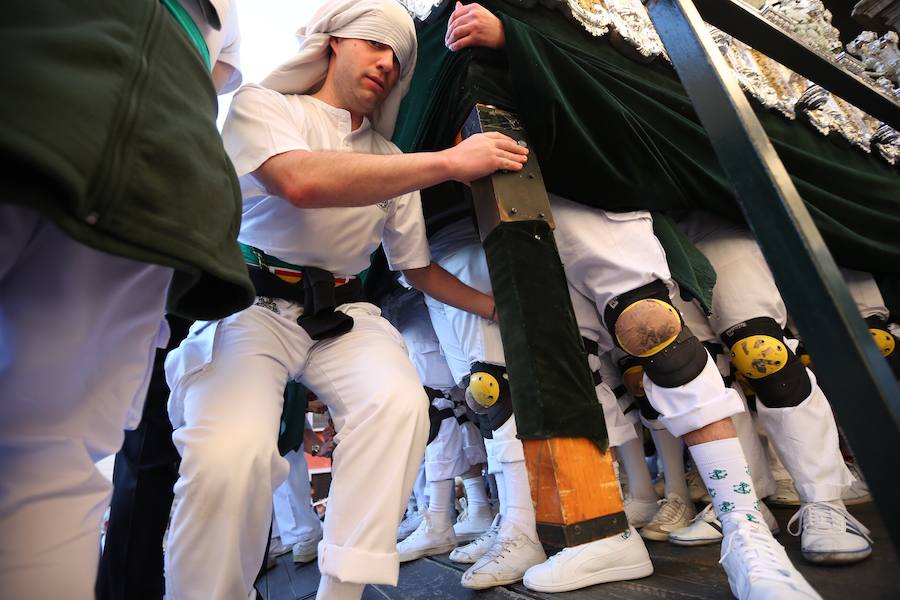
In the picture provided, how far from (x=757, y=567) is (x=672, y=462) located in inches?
30.5

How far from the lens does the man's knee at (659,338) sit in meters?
1.18

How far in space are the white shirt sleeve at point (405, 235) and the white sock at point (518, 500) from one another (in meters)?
0.65

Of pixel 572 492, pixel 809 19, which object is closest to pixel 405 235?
pixel 572 492

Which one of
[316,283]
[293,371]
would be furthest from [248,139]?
[293,371]

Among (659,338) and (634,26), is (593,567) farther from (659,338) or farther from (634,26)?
(634,26)

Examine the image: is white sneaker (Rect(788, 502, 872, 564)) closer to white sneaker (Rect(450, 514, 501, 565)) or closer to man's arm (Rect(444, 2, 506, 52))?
white sneaker (Rect(450, 514, 501, 565))

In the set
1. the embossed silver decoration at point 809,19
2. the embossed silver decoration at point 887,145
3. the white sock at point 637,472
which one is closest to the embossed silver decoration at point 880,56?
the embossed silver decoration at point 809,19

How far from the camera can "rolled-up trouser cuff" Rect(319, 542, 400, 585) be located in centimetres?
92

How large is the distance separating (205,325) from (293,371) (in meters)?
0.22

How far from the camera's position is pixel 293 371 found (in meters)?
1.16

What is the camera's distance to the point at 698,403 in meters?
1.16

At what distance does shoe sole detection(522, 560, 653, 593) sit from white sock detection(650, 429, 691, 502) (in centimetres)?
53

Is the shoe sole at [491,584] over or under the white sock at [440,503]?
under

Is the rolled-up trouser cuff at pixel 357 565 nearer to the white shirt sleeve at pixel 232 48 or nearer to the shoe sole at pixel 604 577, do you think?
the shoe sole at pixel 604 577
